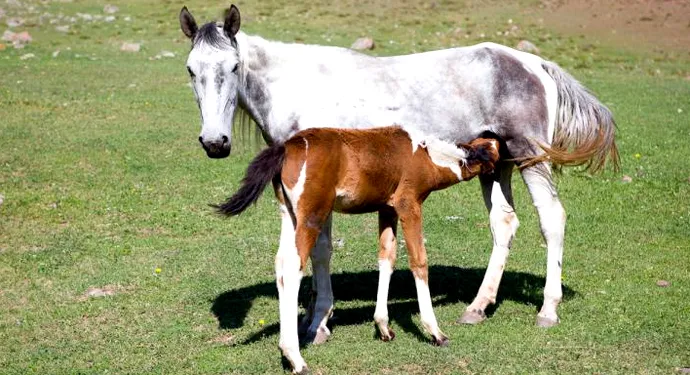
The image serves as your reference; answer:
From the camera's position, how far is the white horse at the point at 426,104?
319 inches

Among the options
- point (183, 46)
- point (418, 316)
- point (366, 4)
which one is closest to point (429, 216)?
point (418, 316)

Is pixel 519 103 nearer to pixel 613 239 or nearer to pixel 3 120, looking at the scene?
pixel 613 239

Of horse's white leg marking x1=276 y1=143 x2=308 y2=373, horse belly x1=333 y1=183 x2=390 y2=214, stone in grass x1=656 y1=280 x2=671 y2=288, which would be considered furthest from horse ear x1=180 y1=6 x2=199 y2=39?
stone in grass x1=656 y1=280 x2=671 y2=288

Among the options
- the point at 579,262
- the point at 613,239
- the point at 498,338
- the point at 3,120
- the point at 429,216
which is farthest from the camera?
the point at 3,120

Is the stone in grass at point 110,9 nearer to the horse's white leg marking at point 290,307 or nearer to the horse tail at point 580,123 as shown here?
the horse tail at point 580,123

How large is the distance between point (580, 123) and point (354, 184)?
2561 mm

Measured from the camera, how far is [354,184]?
7602mm

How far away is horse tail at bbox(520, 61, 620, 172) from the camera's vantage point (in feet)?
29.4

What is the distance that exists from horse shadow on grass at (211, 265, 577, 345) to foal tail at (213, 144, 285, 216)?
1.54 m

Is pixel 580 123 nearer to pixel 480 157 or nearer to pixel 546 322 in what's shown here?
pixel 480 157

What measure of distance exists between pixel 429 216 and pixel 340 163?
506 centimetres

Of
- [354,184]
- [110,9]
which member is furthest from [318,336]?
[110,9]

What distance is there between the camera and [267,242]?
11.2 metres

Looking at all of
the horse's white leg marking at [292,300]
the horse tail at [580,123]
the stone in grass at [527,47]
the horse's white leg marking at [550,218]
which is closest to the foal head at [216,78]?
the horse's white leg marking at [292,300]
